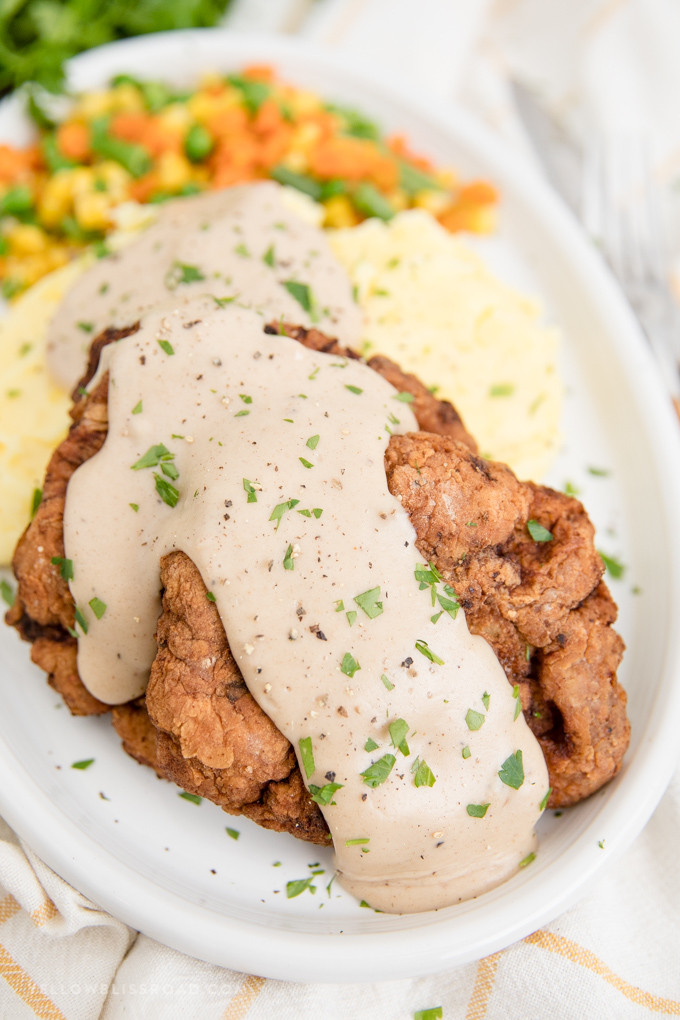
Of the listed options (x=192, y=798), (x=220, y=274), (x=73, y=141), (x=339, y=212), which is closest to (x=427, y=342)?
(x=220, y=274)

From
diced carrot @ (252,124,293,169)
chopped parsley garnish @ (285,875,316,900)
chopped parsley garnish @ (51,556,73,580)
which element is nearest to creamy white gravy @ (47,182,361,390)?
diced carrot @ (252,124,293,169)

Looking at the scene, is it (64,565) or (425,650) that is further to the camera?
(64,565)

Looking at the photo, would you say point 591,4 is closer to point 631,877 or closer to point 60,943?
point 631,877

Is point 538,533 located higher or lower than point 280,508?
higher

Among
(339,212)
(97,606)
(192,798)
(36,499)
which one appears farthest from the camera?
(339,212)

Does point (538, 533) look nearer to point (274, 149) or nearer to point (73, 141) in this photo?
point (274, 149)

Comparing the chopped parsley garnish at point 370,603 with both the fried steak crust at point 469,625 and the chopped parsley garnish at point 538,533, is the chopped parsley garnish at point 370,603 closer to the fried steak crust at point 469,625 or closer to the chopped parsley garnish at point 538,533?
the fried steak crust at point 469,625

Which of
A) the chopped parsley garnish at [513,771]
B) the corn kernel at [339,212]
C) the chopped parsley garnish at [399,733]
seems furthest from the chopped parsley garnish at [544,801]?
the corn kernel at [339,212]

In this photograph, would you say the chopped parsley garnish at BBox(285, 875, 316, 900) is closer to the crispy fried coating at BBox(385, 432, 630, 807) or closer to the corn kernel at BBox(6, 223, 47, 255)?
the crispy fried coating at BBox(385, 432, 630, 807)
